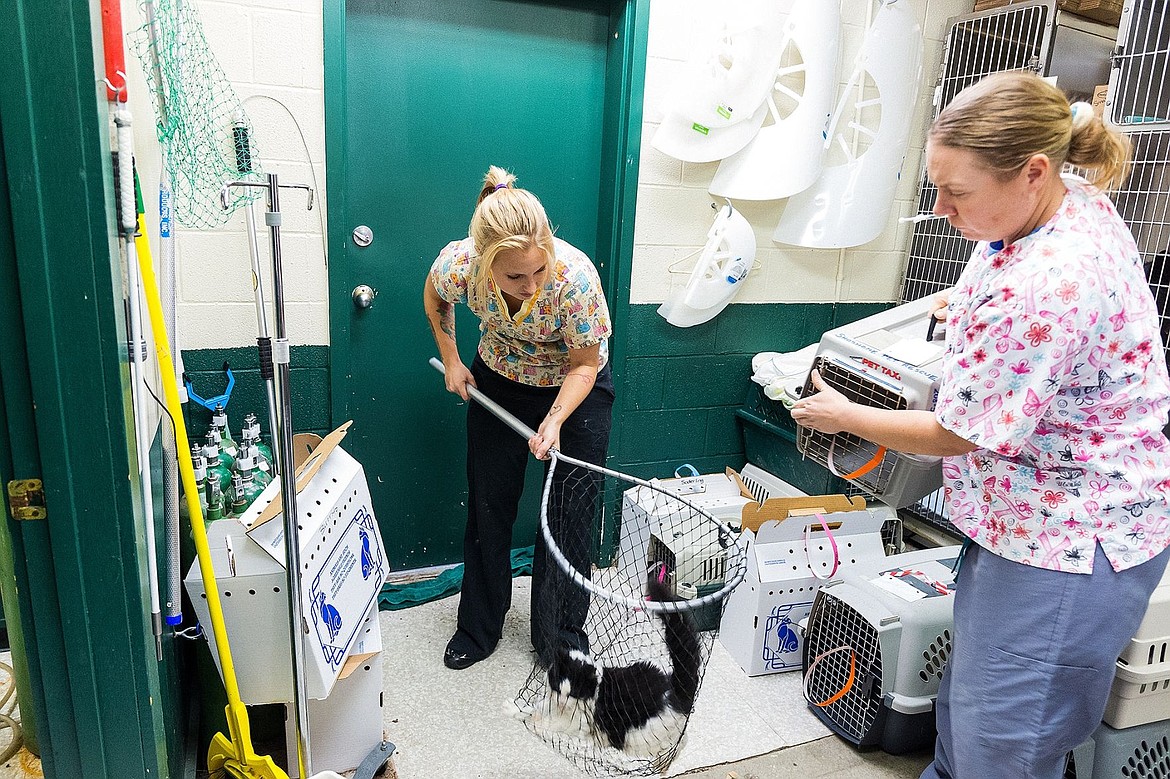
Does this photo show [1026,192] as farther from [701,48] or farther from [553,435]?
[701,48]

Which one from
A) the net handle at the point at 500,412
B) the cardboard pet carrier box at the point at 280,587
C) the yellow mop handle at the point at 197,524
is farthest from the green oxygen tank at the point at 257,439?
the net handle at the point at 500,412

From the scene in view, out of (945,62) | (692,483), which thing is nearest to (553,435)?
(692,483)

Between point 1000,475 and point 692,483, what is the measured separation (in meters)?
1.43

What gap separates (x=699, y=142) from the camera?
253 centimetres

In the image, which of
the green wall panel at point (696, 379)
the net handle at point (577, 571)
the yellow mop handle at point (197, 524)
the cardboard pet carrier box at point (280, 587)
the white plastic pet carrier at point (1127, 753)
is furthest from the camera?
the green wall panel at point (696, 379)

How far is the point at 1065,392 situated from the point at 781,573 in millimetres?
1132

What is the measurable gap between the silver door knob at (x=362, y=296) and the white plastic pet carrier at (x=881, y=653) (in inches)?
60.1

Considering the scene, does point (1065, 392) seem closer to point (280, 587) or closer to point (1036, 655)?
point (1036, 655)

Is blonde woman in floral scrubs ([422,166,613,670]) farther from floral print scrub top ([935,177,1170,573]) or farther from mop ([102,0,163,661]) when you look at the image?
floral print scrub top ([935,177,1170,573])

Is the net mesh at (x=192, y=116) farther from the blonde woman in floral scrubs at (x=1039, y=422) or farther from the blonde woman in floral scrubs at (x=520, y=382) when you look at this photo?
the blonde woman in floral scrubs at (x=1039, y=422)

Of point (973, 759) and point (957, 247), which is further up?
point (957, 247)

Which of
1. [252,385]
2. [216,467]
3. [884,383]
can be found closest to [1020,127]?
[884,383]

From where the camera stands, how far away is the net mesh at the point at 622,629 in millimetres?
1734

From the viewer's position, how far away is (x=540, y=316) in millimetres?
1960
